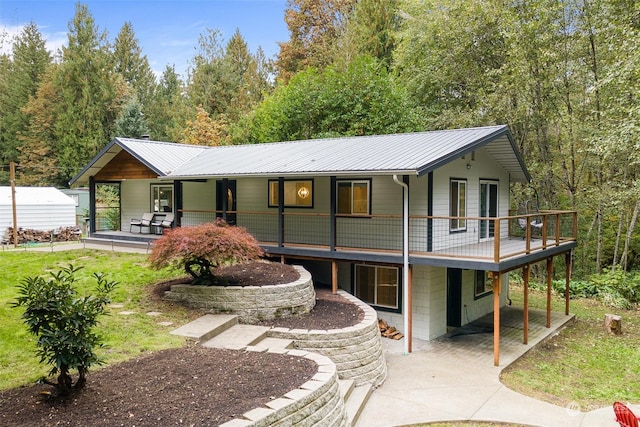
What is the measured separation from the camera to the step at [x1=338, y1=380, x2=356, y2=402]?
729 centimetres

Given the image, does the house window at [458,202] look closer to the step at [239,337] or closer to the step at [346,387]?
the step at [346,387]

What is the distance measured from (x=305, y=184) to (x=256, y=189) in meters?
1.94

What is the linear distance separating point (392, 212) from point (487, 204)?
143 inches

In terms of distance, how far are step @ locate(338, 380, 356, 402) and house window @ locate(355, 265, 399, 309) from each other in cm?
407

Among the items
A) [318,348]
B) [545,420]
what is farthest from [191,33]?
[545,420]

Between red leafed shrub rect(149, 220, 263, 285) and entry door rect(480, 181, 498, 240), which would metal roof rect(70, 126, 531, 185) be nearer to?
entry door rect(480, 181, 498, 240)

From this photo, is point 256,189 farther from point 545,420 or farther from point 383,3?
point 383,3

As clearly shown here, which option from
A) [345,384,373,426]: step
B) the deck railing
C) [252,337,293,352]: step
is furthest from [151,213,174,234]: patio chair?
[345,384,373,426]: step

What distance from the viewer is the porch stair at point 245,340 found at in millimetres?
7238

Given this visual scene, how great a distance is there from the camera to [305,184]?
13.0m

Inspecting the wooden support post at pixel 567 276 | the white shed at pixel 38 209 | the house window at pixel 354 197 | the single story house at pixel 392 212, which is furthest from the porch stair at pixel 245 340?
the white shed at pixel 38 209

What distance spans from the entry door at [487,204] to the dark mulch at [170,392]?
8.37m

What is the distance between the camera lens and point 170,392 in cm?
527

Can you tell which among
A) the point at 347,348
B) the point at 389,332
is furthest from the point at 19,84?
the point at 347,348
